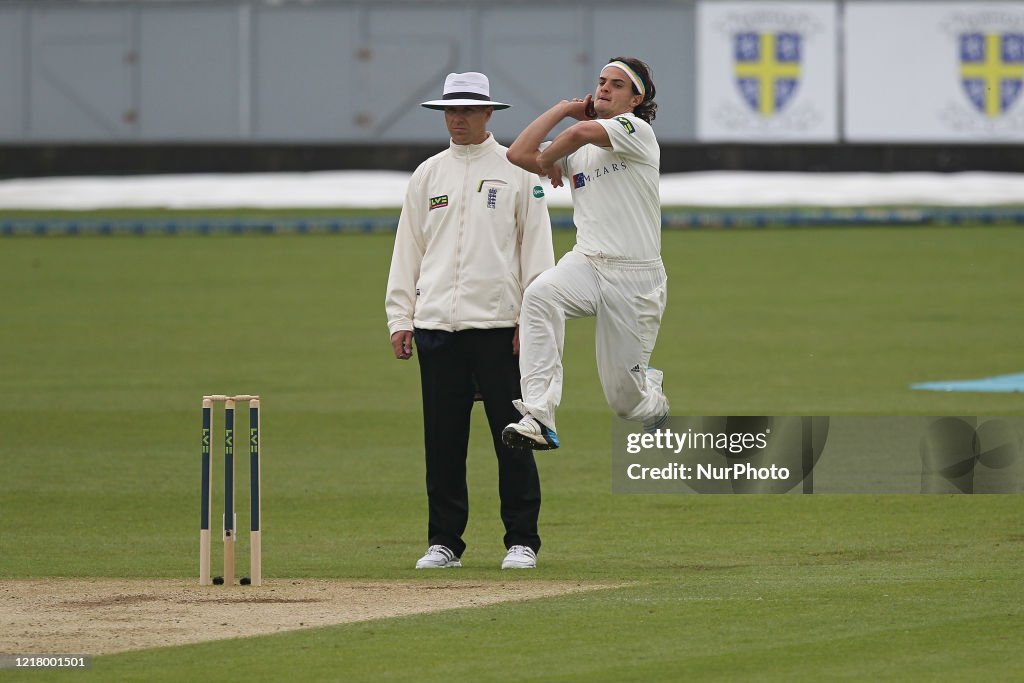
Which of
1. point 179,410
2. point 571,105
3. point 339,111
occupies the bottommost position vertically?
point 179,410

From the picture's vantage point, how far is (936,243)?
31.6m

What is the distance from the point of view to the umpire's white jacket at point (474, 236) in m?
9.04

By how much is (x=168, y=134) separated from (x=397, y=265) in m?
32.4

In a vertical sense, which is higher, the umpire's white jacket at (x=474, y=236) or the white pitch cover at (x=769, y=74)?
the white pitch cover at (x=769, y=74)

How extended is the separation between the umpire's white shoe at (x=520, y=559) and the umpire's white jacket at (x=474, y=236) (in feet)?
3.60

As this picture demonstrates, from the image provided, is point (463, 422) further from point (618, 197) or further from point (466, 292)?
point (618, 197)

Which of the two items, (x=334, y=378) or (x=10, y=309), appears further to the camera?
(x=10, y=309)

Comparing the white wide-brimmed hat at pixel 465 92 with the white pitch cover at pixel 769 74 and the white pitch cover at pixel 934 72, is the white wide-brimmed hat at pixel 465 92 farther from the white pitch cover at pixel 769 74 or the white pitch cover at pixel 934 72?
the white pitch cover at pixel 934 72

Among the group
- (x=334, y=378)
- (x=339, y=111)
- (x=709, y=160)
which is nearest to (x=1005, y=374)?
(x=334, y=378)

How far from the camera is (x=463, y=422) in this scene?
9273 mm

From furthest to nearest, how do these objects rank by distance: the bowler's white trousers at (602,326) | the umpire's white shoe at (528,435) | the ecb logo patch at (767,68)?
1. the ecb logo patch at (767,68)
2. the bowler's white trousers at (602,326)
3. the umpire's white shoe at (528,435)

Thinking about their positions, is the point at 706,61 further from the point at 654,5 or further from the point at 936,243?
the point at 936,243

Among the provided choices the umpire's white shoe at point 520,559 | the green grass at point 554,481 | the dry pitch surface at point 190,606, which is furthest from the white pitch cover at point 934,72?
the dry pitch surface at point 190,606

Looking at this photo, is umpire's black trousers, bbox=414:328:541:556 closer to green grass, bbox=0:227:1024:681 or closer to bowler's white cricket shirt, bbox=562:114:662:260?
green grass, bbox=0:227:1024:681
